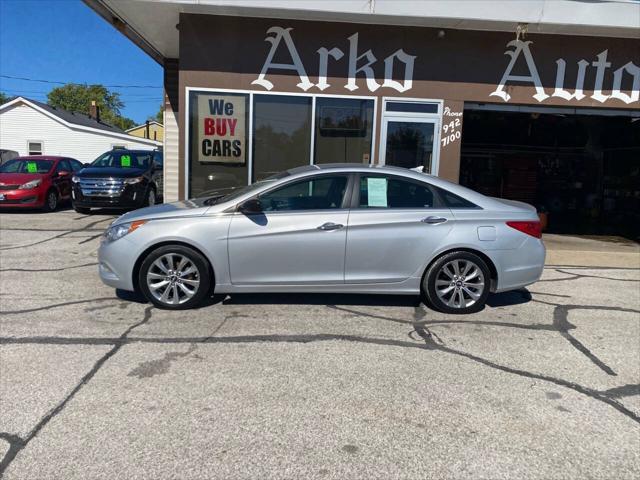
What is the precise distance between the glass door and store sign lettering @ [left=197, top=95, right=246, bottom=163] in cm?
261

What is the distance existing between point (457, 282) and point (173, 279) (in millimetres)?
3034

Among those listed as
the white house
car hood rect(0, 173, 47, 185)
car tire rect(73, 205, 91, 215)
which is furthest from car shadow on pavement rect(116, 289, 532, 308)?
the white house

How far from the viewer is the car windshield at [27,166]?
14305 millimetres

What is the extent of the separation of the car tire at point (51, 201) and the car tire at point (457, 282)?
1146 centimetres

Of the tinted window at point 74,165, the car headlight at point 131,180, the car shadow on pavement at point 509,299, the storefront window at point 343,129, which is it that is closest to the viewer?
the car shadow on pavement at point 509,299

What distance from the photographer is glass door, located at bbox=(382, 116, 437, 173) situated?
31.4 feet

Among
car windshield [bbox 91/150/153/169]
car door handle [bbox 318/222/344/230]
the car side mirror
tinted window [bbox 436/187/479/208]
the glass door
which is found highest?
the glass door

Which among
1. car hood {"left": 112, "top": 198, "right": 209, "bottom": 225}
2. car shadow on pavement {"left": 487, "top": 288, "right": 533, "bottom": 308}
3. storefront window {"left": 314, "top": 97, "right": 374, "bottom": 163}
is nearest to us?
car hood {"left": 112, "top": 198, "right": 209, "bottom": 225}

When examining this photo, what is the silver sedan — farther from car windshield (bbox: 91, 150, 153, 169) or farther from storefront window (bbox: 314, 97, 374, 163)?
car windshield (bbox: 91, 150, 153, 169)

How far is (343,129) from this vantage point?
31.3 ft

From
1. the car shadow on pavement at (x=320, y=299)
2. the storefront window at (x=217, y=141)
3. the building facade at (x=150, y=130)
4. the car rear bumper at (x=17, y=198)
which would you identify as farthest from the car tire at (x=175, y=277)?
the building facade at (x=150, y=130)

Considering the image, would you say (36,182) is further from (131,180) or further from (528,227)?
(528,227)

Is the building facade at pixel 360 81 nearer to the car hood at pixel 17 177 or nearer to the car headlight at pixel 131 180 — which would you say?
the car headlight at pixel 131 180

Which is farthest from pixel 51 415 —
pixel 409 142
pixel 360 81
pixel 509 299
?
pixel 409 142
